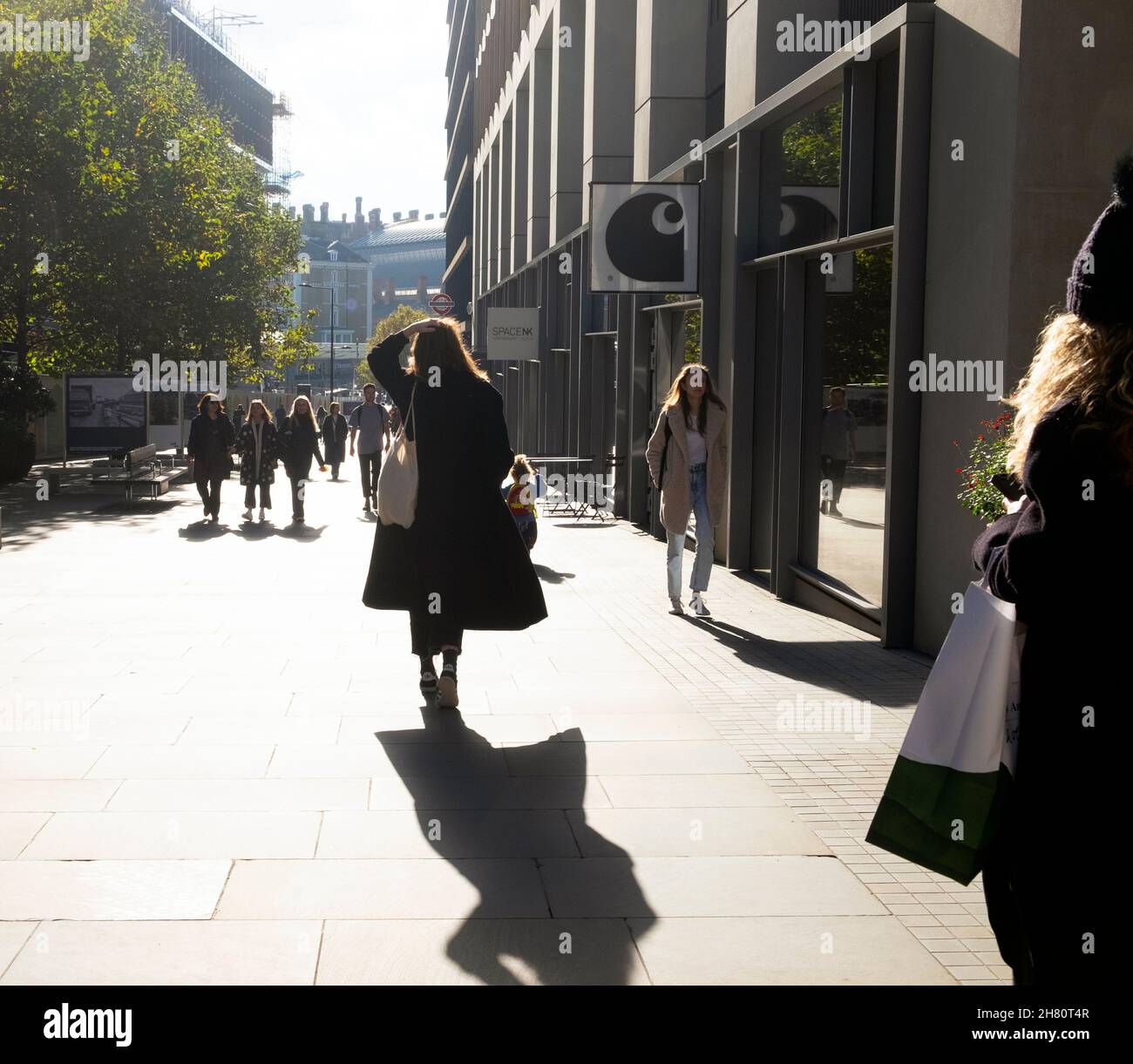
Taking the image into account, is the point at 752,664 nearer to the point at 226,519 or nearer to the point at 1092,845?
the point at 1092,845

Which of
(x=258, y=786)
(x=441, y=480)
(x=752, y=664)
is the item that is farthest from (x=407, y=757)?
(x=752, y=664)

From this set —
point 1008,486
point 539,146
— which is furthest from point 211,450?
point 1008,486

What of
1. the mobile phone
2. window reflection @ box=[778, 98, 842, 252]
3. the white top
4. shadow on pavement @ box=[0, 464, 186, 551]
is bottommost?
shadow on pavement @ box=[0, 464, 186, 551]

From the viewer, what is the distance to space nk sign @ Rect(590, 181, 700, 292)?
50.3 ft

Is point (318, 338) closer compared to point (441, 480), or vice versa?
point (441, 480)

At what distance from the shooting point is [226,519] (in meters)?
21.0

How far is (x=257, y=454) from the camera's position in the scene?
20.7m

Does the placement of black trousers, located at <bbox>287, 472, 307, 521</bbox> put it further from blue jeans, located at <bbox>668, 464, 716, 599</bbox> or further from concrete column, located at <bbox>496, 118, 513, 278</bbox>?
concrete column, located at <bbox>496, 118, 513, 278</bbox>

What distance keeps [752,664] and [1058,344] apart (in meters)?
6.19

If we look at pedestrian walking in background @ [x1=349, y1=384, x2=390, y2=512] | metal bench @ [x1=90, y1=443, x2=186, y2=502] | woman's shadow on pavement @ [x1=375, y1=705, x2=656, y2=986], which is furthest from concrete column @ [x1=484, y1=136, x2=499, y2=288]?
woman's shadow on pavement @ [x1=375, y1=705, x2=656, y2=986]

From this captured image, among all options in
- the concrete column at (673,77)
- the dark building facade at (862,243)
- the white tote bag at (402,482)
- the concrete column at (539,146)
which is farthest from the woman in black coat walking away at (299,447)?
the concrete column at (539,146)

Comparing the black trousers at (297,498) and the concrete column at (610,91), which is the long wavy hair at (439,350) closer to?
the black trousers at (297,498)

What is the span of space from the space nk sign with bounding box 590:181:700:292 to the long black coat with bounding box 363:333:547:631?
328 inches

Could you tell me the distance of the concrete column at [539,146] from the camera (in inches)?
1299
